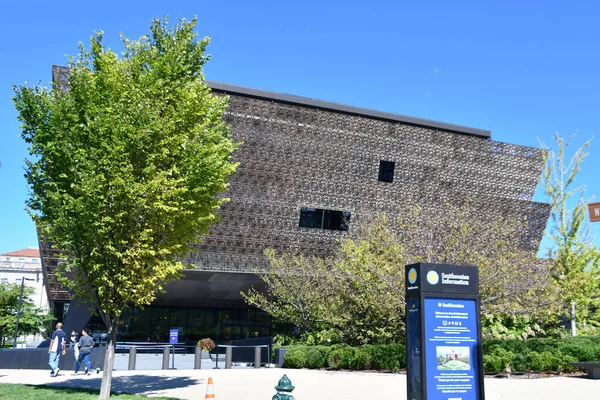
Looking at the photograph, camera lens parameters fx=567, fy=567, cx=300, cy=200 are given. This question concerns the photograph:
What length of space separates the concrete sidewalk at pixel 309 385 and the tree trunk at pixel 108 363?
137 cm

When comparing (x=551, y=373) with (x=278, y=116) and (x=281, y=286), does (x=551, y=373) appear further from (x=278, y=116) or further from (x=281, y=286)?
(x=278, y=116)

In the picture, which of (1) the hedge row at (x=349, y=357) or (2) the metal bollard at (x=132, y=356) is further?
(2) the metal bollard at (x=132, y=356)

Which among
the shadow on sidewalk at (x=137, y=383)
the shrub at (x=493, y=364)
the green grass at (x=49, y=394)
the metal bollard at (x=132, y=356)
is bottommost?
the shadow on sidewalk at (x=137, y=383)

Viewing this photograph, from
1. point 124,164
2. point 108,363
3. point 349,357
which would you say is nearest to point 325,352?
point 349,357

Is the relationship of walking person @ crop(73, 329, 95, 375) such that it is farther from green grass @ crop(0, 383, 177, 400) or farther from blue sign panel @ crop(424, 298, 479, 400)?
blue sign panel @ crop(424, 298, 479, 400)

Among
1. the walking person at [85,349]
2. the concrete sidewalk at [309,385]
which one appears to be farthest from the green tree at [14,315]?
the walking person at [85,349]

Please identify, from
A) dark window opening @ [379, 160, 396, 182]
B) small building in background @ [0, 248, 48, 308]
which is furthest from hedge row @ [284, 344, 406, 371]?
small building in background @ [0, 248, 48, 308]

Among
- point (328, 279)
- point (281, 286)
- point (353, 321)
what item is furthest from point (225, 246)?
point (353, 321)

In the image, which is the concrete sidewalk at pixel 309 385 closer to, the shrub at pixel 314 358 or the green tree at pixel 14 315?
the shrub at pixel 314 358

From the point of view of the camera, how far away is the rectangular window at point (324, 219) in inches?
1531

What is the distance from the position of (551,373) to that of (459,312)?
11376 mm

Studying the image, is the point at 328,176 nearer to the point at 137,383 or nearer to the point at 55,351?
the point at 55,351

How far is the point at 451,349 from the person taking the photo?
27.2 ft

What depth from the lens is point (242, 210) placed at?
121 feet
